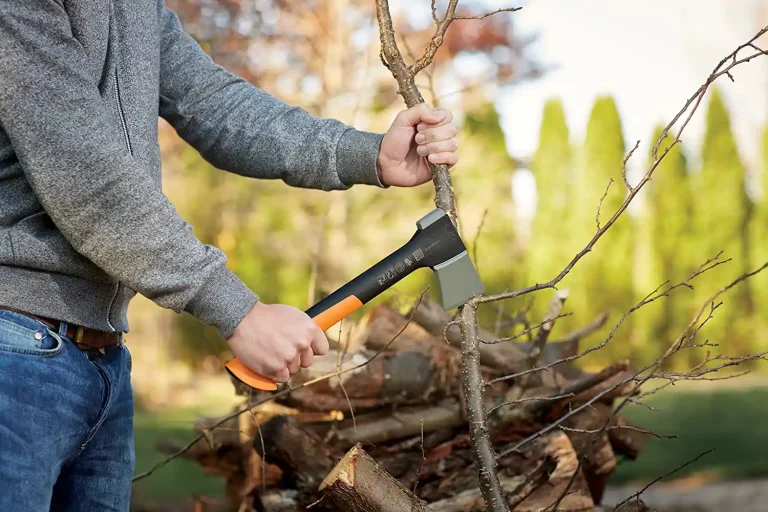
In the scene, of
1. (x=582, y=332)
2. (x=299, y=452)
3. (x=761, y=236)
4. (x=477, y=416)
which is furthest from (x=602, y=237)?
(x=477, y=416)

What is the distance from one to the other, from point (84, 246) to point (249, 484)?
5.30 feet

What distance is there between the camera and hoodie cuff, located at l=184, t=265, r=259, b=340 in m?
1.20

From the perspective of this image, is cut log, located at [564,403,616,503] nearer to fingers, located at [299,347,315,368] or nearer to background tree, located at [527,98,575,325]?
fingers, located at [299,347,315,368]

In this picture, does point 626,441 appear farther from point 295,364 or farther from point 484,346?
point 295,364

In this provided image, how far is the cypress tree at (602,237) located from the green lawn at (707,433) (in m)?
1.49

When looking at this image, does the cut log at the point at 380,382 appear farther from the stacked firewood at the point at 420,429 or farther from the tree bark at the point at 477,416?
the tree bark at the point at 477,416

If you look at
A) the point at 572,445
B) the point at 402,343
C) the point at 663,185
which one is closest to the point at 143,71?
the point at 402,343

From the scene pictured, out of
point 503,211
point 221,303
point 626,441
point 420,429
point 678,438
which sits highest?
point 503,211

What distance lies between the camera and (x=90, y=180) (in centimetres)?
112

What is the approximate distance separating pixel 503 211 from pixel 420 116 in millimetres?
7285

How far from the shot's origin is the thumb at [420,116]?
1.54 m

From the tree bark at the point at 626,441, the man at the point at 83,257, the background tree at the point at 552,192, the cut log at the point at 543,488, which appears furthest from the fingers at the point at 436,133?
the background tree at the point at 552,192

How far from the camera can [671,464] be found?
5.48 meters

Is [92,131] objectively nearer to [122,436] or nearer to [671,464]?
[122,436]
